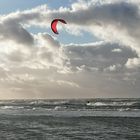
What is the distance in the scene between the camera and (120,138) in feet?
77.2

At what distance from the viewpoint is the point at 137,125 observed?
3048cm

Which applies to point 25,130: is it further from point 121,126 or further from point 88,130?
point 121,126

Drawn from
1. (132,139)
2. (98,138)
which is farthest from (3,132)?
(132,139)

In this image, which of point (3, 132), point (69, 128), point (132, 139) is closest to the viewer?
point (132, 139)

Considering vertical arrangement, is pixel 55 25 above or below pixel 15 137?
above

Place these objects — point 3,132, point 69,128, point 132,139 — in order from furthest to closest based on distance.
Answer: point 69,128 → point 3,132 → point 132,139

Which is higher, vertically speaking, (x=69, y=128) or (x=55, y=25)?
(x=55, y=25)

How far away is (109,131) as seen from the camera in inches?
1061

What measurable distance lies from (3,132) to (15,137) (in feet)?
8.66

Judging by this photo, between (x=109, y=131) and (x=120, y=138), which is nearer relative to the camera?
(x=120, y=138)

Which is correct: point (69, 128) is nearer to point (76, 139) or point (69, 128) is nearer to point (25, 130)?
point (25, 130)

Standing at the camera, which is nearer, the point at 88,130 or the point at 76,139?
the point at 76,139

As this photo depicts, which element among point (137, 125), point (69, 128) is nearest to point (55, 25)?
point (69, 128)

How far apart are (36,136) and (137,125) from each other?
903cm
